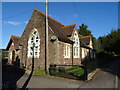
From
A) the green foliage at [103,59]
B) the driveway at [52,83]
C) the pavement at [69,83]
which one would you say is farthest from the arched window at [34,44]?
the green foliage at [103,59]

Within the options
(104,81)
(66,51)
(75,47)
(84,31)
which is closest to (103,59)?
(75,47)

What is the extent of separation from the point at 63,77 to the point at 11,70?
7334 mm

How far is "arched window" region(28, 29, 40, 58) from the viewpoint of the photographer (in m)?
15.3

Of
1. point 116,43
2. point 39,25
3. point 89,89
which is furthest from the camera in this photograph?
point 116,43

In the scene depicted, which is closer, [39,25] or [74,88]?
[74,88]

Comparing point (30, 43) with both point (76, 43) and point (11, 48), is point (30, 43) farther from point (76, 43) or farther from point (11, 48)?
point (76, 43)

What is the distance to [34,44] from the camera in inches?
611

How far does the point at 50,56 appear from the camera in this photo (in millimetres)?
13898

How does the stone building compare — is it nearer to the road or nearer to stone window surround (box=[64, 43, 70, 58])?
stone window surround (box=[64, 43, 70, 58])

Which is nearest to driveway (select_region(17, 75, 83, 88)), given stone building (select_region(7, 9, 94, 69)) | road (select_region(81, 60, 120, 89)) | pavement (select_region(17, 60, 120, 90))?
pavement (select_region(17, 60, 120, 90))

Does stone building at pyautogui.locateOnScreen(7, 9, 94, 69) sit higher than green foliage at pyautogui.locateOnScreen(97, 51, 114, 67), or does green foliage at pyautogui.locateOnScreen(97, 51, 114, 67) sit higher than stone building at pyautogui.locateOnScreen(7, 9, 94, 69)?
stone building at pyautogui.locateOnScreen(7, 9, 94, 69)

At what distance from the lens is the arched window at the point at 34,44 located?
15.3 m

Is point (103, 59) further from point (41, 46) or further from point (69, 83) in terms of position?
point (69, 83)

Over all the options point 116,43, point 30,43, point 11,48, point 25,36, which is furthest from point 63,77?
point 116,43
